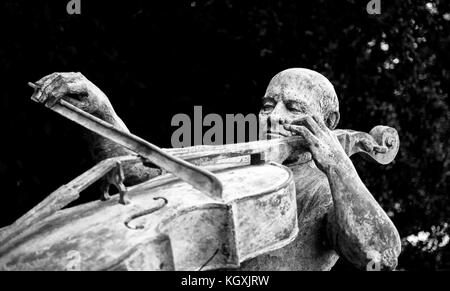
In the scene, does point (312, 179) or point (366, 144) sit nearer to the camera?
point (312, 179)

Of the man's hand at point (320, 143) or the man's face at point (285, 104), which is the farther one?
the man's face at point (285, 104)

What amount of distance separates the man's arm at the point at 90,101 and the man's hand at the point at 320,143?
0.56 m

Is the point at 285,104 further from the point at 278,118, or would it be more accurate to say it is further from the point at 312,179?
the point at 312,179

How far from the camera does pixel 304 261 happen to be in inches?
108

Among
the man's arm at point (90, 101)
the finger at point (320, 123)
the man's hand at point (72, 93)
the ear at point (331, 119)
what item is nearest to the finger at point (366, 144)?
the ear at point (331, 119)

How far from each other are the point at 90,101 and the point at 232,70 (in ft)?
9.19

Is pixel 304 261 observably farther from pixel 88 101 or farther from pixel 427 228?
pixel 427 228

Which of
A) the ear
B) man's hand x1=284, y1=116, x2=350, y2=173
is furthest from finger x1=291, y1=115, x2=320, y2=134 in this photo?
the ear

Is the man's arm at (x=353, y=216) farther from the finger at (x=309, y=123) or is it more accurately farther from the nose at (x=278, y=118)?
the nose at (x=278, y=118)

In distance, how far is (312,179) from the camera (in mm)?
2898

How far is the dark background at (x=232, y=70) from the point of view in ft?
14.3

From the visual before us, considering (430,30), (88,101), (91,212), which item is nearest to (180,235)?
(91,212)

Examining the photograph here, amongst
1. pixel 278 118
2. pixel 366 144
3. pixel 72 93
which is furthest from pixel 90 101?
pixel 366 144

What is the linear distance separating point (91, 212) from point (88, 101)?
58cm
